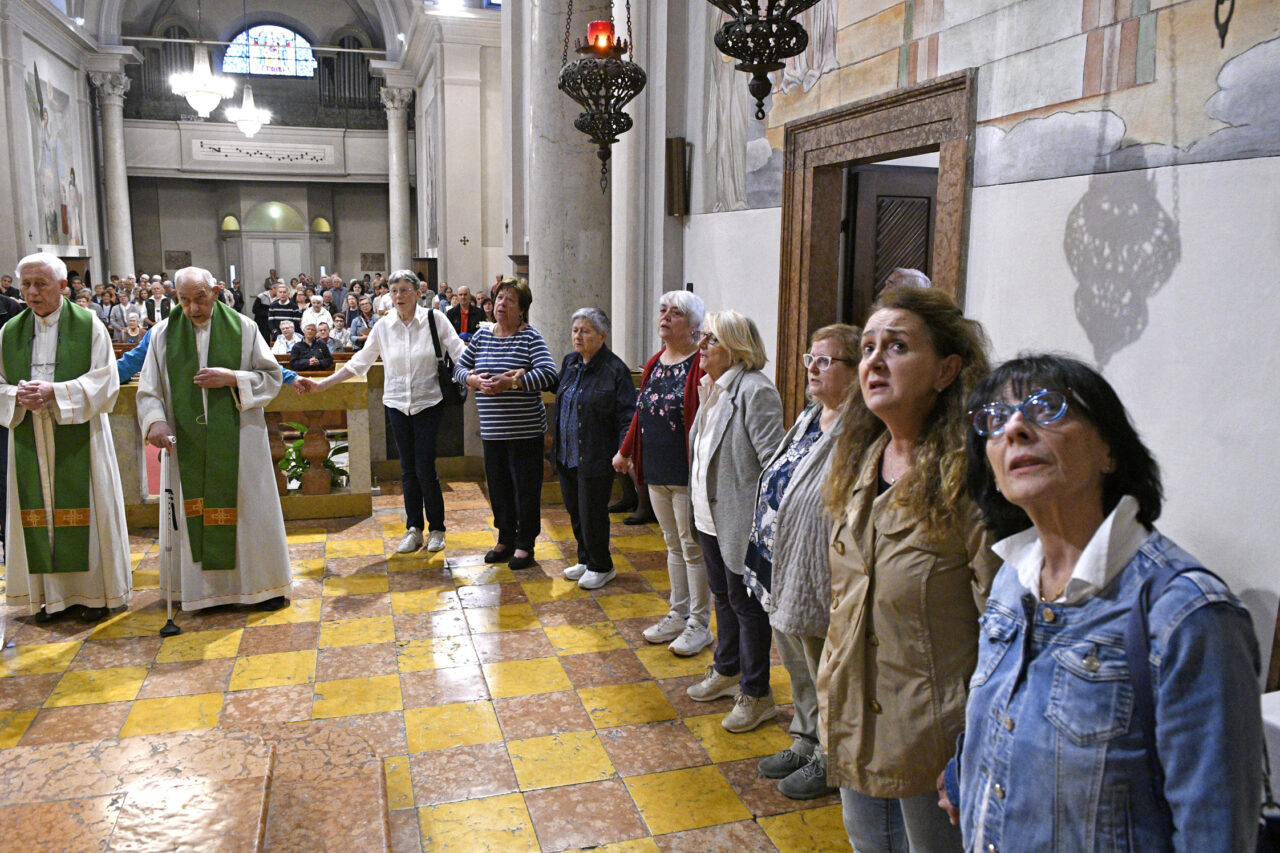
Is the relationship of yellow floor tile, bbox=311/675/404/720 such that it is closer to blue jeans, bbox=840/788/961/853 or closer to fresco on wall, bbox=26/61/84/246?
blue jeans, bbox=840/788/961/853

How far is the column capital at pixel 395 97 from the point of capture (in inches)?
950

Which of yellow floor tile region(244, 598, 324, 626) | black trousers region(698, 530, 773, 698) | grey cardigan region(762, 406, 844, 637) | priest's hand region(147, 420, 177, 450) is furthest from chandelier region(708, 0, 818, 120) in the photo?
yellow floor tile region(244, 598, 324, 626)

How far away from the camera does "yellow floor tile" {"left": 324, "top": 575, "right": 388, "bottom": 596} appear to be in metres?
5.42

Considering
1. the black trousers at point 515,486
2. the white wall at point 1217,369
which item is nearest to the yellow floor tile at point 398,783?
the black trousers at point 515,486

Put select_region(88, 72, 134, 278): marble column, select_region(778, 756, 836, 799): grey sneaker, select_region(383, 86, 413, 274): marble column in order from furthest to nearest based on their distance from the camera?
select_region(383, 86, 413, 274): marble column < select_region(88, 72, 134, 278): marble column < select_region(778, 756, 836, 799): grey sneaker

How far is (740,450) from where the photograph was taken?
11.8 ft

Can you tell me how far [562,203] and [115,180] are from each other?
63.6 ft

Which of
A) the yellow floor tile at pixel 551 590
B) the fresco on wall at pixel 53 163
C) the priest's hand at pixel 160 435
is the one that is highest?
the fresco on wall at pixel 53 163

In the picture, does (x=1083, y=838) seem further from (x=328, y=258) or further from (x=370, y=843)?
(x=328, y=258)

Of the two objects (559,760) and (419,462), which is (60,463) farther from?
(559,760)

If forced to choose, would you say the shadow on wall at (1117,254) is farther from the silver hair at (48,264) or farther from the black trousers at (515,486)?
the silver hair at (48,264)

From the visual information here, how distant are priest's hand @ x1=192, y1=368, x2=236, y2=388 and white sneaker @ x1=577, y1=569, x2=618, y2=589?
2.17 m

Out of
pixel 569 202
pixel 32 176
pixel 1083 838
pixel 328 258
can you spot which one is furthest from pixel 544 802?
pixel 328 258

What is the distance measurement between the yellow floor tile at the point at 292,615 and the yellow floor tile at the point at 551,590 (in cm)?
113
